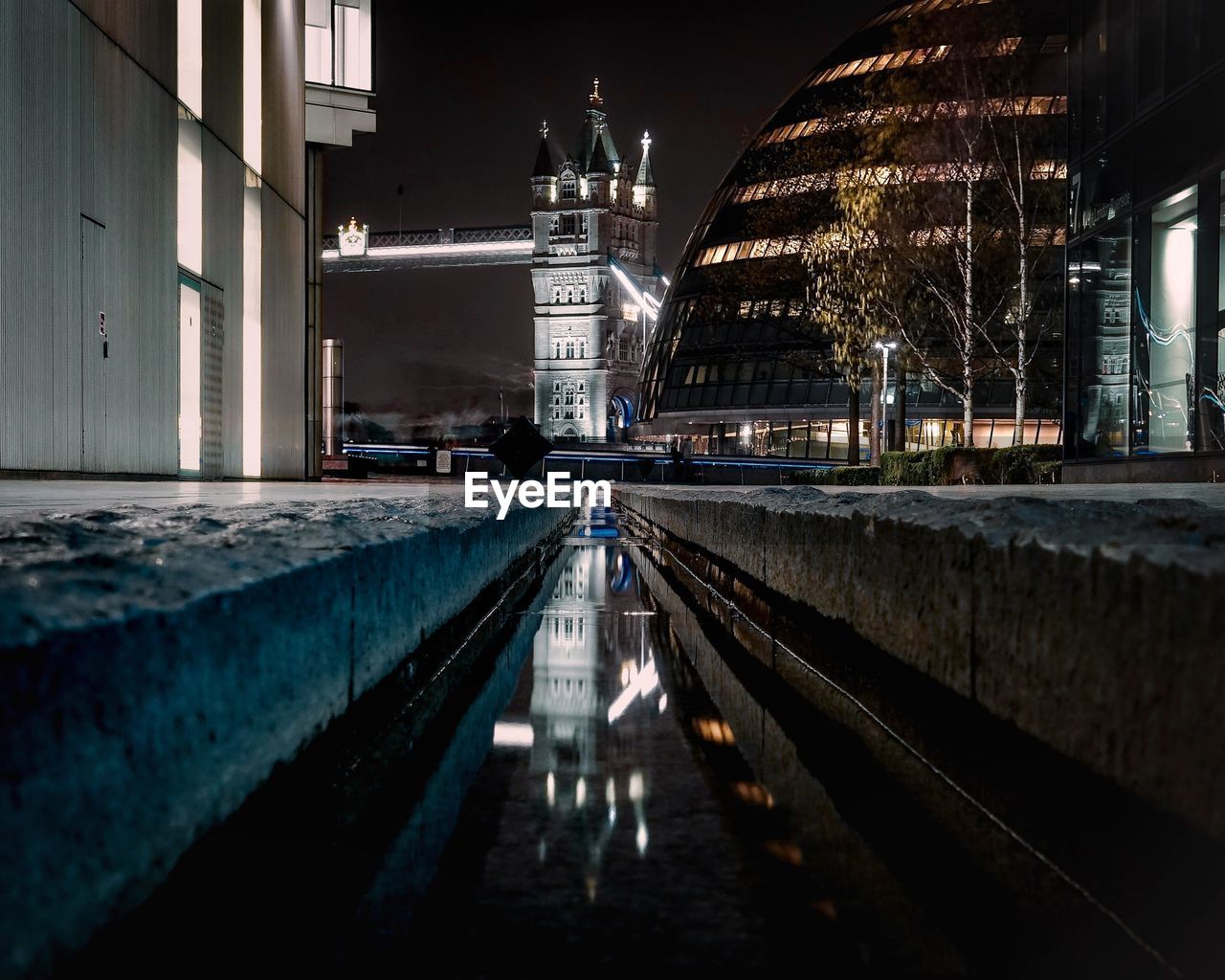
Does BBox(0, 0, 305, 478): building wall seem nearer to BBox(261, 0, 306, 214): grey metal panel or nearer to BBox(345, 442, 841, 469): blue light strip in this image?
BBox(261, 0, 306, 214): grey metal panel

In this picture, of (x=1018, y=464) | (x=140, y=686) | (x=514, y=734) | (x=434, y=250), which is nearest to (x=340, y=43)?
(x=1018, y=464)

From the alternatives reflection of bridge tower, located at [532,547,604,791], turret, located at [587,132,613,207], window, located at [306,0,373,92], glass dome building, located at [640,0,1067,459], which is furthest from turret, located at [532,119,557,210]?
reflection of bridge tower, located at [532,547,604,791]

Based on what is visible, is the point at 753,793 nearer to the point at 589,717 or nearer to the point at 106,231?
the point at 589,717

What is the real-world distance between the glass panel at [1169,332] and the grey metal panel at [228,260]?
1563 cm

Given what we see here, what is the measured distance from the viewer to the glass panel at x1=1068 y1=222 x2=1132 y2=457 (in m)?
21.6

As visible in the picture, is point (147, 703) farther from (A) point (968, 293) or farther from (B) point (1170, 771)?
(A) point (968, 293)

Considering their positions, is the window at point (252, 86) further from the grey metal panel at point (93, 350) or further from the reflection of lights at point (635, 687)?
the reflection of lights at point (635, 687)

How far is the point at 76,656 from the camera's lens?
137cm

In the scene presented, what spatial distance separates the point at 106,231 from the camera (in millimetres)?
16719

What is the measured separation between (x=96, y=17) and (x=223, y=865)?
17394mm

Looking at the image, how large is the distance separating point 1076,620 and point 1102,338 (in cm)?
2230

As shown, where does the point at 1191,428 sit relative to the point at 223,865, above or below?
above

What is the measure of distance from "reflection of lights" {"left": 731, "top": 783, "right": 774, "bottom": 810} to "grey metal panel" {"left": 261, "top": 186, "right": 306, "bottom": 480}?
23032mm

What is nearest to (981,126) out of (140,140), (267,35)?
(267,35)
